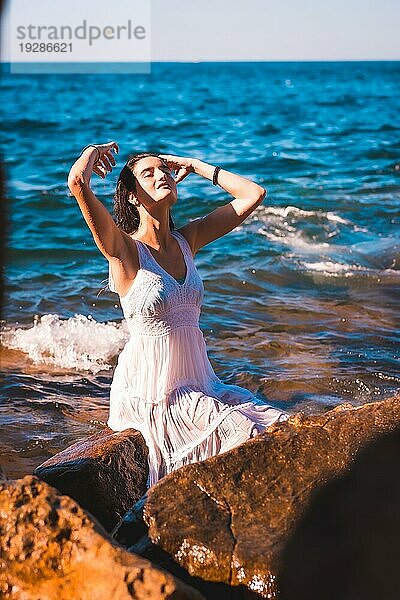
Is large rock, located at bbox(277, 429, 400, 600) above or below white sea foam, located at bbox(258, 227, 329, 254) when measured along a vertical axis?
above

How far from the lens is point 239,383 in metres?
6.79

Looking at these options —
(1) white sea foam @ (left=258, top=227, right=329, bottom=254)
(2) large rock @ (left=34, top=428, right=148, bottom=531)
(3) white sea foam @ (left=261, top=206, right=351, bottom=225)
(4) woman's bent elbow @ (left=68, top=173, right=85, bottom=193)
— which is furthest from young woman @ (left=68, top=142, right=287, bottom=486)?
(3) white sea foam @ (left=261, top=206, right=351, bottom=225)

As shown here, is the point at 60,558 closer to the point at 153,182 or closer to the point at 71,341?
the point at 153,182

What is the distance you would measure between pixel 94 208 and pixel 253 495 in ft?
5.60

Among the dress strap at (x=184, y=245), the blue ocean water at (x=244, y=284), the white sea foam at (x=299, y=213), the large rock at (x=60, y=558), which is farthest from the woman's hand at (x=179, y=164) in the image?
the white sea foam at (x=299, y=213)

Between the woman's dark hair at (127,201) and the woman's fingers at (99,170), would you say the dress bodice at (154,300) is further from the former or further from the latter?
the woman's fingers at (99,170)

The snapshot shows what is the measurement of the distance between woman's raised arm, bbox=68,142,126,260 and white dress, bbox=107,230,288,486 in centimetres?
18

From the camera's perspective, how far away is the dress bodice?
445 centimetres

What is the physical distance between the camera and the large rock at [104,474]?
355 cm

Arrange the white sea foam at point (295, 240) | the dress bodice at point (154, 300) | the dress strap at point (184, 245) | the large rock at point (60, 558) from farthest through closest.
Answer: the white sea foam at point (295, 240)
the dress strap at point (184, 245)
the dress bodice at point (154, 300)
the large rock at point (60, 558)

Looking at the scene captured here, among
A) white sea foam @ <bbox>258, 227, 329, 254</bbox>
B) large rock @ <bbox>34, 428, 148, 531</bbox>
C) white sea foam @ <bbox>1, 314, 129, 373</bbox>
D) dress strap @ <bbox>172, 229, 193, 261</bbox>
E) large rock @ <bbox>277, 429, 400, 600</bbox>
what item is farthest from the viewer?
white sea foam @ <bbox>258, 227, 329, 254</bbox>

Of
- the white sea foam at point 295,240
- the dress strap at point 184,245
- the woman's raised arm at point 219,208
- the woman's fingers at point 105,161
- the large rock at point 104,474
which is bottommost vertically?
the white sea foam at point 295,240

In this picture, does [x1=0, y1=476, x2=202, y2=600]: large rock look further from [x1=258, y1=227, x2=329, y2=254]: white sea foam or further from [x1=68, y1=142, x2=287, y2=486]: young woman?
[x1=258, y1=227, x2=329, y2=254]: white sea foam

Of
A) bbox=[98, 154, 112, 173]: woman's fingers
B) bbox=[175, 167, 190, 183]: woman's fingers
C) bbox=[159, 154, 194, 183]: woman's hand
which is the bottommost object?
bbox=[175, 167, 190, 183]: woman's fingers
